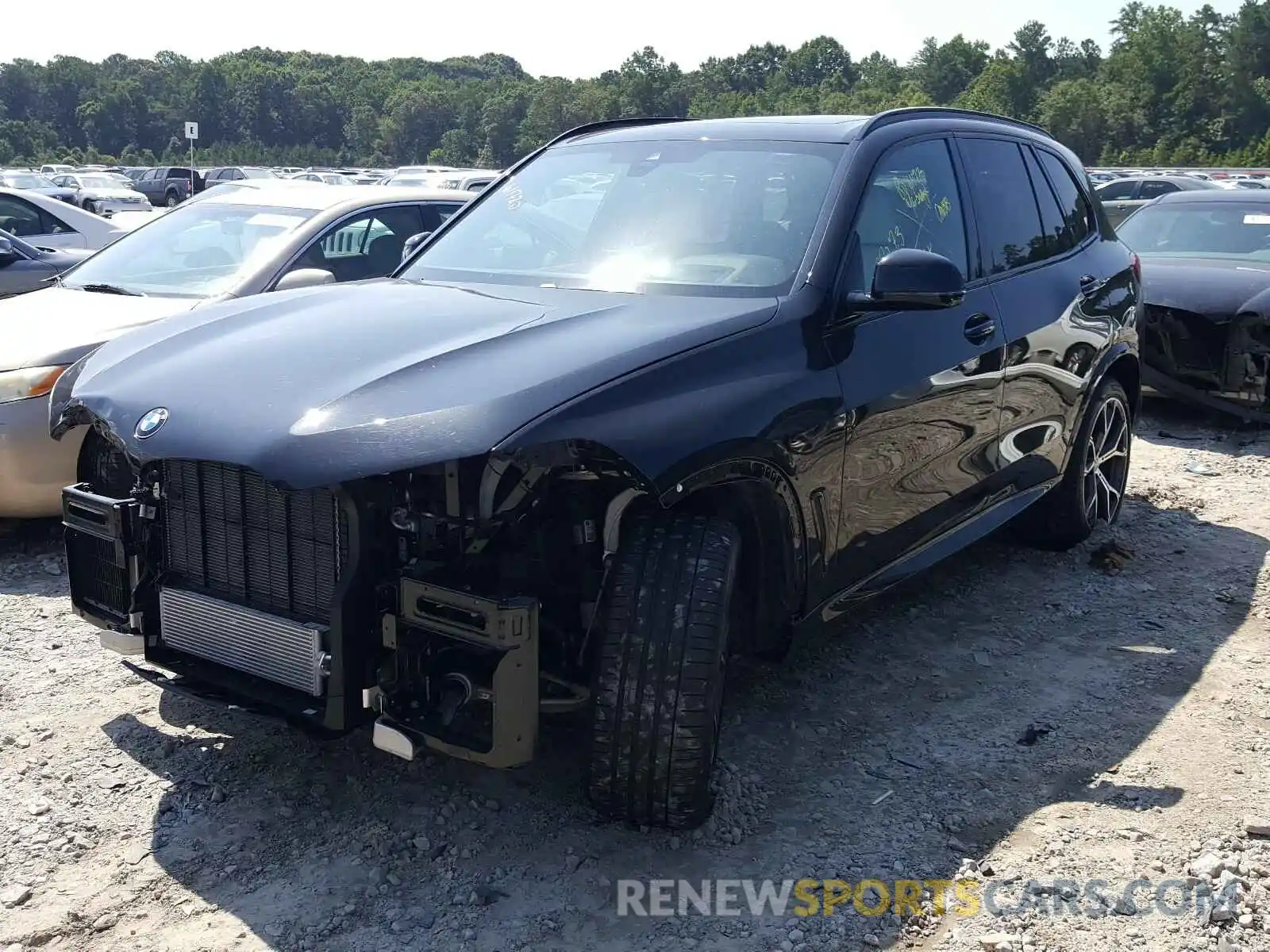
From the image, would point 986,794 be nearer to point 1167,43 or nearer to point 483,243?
point 483,243

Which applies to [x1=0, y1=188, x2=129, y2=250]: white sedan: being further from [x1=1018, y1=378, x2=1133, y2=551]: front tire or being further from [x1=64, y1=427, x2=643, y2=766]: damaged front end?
[x1=64, y1=427, x2=643, y2=766]: damaged front end

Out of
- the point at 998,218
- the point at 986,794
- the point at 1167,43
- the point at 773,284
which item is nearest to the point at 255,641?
the point at 773,284

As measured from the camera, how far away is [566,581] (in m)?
3.19

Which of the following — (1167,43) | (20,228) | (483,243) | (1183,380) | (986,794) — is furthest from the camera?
(1167,43)

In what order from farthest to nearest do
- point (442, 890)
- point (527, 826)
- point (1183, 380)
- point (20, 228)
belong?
point (20, 228) → point (1183, 380) → point (527, 826) → point (442, 890)

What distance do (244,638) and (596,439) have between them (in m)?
1.09

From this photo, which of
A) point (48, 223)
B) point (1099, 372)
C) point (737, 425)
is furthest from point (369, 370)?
point (48, 223)

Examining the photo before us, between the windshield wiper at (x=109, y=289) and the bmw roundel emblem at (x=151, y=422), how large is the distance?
347 cm

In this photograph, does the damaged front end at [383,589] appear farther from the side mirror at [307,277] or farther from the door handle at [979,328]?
Result: the side mirror at [307,277]

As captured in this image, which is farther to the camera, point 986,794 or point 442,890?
point 986,794

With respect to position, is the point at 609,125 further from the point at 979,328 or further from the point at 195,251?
the point at 195,251

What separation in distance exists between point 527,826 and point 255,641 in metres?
0.86

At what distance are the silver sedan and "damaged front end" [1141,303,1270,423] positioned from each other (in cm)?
471

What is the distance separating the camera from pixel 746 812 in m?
3.46
